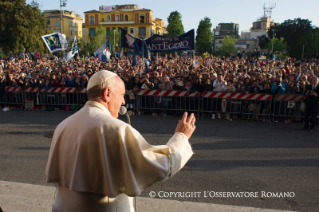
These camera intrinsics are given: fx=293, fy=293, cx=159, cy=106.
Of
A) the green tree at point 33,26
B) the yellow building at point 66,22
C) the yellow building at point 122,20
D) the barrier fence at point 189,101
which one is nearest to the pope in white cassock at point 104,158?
the barrier fence at point 189,101

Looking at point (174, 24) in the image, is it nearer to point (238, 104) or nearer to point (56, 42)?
point (56, 42)

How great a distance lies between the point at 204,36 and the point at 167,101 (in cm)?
7589

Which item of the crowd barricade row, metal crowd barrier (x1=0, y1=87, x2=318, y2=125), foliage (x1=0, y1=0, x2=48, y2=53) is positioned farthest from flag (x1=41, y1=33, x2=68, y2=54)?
foliage (x1=0, y1=0, x2=48, y2=53)

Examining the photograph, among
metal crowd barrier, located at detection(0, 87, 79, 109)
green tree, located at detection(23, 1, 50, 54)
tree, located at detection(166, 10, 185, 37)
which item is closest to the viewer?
metal crowd barrier, located at detection(0, 87, 79, 109)

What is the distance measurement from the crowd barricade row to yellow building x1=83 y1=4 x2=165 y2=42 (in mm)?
87410

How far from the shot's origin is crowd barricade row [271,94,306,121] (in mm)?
10453

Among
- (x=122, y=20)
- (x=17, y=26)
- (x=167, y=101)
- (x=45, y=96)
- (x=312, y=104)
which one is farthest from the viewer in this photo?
(x=122, y=20)

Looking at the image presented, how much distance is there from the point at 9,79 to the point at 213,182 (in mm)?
11950

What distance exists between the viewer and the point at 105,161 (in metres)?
1.83

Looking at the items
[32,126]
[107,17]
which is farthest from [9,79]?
[107,17]

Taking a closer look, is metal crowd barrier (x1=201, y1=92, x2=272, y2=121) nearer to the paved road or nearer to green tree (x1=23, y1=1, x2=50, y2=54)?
the paved road

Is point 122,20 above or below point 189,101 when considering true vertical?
above

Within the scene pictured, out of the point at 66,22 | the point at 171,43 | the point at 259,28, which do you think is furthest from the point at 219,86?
the point at 259,28

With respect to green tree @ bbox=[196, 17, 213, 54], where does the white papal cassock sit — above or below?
below
